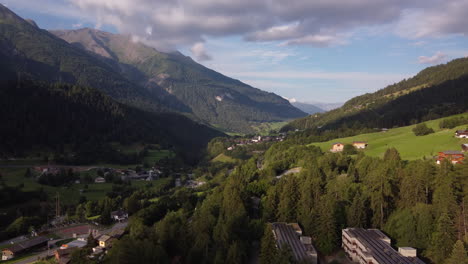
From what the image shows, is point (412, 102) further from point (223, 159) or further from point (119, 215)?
point (119, 215)

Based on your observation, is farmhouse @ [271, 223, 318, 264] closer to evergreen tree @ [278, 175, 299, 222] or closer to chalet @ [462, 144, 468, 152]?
evergreen tree @ [278, 175, 299, 222]

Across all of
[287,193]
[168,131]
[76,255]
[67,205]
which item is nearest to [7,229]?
[67,205]

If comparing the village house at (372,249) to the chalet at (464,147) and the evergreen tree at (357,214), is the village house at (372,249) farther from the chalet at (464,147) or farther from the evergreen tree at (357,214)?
the chalet at (464,147)

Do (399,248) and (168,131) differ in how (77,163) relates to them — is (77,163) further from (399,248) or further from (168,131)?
(399,248)

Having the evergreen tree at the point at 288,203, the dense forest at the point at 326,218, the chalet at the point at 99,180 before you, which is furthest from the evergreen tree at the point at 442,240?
the chalet at the point at 99,180

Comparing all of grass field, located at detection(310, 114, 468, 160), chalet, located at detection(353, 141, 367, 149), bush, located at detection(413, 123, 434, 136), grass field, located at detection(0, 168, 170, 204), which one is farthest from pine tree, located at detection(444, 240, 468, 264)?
grass field, located at detection(0, 168, 170, 204)

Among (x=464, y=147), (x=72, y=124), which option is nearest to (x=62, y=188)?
(x=72, y=124)

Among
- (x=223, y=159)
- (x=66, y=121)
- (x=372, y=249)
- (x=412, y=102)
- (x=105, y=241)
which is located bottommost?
(x=105, y=241)
